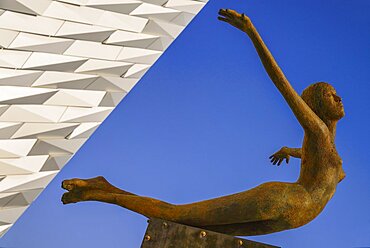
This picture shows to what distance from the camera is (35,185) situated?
1377cm

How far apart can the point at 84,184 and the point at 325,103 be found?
4.98ft

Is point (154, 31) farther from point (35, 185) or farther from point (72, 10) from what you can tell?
point (35, 185)

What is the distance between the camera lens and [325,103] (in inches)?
124

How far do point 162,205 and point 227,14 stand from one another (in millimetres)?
1150

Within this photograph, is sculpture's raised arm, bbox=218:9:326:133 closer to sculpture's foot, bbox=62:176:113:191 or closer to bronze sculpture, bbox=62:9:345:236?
bronze sculpture, bbox=62:9:345:236

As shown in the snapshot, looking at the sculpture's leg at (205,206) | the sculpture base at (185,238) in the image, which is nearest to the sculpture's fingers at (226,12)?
Result: the sculpture's leg at (205,206)

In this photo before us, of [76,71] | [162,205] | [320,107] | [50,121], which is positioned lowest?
[162,205]

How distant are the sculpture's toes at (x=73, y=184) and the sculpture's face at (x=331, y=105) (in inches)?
59.4

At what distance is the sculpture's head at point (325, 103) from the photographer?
3.15m

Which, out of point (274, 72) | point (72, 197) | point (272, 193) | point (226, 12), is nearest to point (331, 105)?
point (274, 72)

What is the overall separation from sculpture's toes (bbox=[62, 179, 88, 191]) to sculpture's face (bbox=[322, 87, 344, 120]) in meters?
1.51

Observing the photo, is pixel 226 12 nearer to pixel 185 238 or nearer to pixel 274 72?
pixel 274 72

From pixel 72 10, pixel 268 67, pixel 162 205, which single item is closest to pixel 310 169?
pixel 268 67

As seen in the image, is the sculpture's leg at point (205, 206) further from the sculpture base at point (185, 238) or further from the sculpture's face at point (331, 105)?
the sculpture's face at point (331, 105)
